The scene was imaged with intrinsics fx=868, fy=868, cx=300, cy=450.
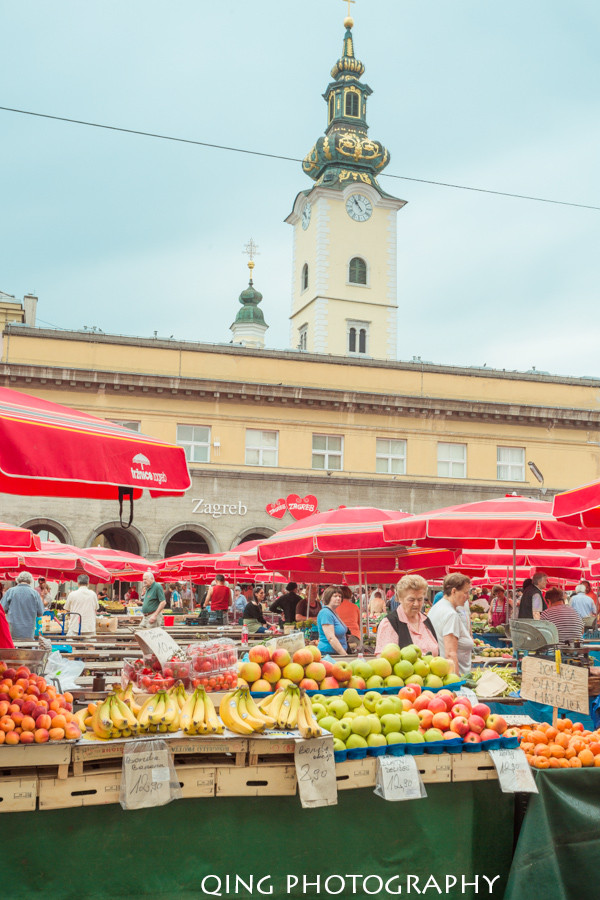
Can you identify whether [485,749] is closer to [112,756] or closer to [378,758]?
[378,758]

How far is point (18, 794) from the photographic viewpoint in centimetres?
416

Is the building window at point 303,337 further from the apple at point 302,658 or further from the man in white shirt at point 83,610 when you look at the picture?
the apple at point 302,658

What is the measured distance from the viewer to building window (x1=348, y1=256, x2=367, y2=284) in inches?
2099

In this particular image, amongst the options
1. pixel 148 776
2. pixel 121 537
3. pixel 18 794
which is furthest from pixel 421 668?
pixel 121 537

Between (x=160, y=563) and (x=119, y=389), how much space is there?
12.2m

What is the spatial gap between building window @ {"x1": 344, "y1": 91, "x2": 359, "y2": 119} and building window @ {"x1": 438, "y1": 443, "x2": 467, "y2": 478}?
31077 millimetres

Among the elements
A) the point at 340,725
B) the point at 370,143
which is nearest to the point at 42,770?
the point at 340,725

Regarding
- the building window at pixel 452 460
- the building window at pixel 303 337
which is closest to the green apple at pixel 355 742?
the building window at pixel 452 460

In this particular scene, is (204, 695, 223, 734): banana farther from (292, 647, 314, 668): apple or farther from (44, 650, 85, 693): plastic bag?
(44, 650, 85, 693): plastic bag

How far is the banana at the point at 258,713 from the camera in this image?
4.71 m

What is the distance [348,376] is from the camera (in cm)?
3625

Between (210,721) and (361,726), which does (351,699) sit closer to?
(361,726)

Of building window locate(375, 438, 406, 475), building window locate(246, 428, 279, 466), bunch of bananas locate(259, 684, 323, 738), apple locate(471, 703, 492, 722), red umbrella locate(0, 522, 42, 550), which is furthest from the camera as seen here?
building window locate(375, 438, 406, 475)

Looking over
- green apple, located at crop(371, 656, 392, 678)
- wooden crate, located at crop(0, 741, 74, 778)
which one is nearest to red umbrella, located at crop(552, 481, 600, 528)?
green apple, located at crop(371, 656, 392, 678)
